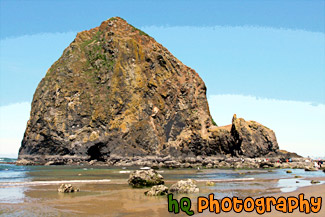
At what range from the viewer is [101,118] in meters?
93.5

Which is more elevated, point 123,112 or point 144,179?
point 123,112

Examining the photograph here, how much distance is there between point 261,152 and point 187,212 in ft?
298

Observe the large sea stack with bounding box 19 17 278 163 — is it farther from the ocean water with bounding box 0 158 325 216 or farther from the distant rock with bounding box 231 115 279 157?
the ocean water with bounding box 0 158 325 216

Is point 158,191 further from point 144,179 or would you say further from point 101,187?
point 101,187

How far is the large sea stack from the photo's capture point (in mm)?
91312

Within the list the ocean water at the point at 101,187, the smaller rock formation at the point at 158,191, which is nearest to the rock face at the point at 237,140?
the ocean water at the point at 101,187

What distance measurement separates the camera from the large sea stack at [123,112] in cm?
9131

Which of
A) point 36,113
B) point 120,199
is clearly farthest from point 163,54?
point 120,199

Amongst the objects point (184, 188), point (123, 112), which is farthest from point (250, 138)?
point (184, 188)

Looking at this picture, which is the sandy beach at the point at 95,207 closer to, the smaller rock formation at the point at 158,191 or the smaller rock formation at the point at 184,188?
the smaller rock formation at the point at 158,191

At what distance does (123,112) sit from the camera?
3743 inches

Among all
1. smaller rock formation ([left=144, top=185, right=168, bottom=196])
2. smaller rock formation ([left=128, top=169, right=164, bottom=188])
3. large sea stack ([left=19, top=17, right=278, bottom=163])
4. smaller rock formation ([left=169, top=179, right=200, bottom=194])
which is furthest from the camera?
large sea stack ([left=19, top=17, right=278, bottom=163])

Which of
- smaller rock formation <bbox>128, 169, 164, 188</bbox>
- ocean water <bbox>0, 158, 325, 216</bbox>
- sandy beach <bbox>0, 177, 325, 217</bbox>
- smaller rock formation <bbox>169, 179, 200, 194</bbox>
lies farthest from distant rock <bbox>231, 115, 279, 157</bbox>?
sandy beach <bbox>0, 177, 325, 217</bbox>

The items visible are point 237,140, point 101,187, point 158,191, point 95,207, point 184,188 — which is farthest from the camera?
point 237,140
